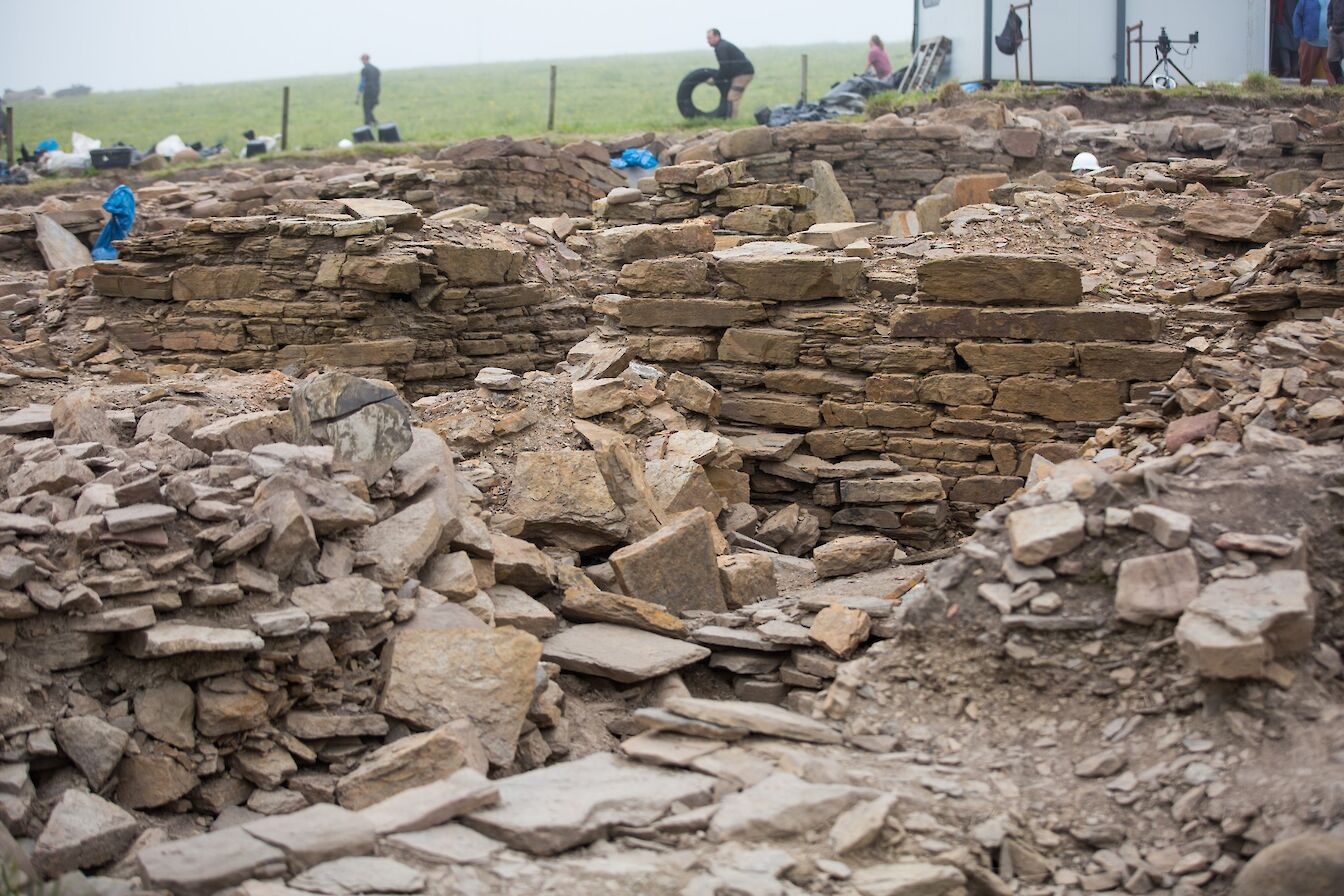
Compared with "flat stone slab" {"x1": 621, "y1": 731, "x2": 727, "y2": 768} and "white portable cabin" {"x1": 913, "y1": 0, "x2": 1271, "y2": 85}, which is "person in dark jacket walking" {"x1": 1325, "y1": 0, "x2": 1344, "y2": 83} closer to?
"white portable cabin" {"x1": 913, "y1": 0, "x2": 1271, "y2": 85}

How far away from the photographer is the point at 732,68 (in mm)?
26219

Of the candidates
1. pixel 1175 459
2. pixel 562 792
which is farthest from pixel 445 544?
pixel 1175 459

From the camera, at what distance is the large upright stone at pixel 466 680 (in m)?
5.27

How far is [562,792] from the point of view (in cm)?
456

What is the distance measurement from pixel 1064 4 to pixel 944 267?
14437mm

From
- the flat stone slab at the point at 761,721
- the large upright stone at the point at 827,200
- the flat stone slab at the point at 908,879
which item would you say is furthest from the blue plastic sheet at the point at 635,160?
the flat stone slab at the point at 908,879

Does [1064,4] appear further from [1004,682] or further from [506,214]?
[1004,682]

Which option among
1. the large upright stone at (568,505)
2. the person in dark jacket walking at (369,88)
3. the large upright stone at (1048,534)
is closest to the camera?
the large upright stone at (1048,534)

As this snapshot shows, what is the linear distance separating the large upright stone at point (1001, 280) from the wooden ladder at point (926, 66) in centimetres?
1424

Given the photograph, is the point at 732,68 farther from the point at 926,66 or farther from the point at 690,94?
the point at 926,66

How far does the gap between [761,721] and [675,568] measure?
183 centimetres

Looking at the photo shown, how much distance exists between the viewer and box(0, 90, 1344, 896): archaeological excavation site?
4301mm

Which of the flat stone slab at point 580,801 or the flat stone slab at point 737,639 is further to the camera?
the flat stone slab at point 737,639

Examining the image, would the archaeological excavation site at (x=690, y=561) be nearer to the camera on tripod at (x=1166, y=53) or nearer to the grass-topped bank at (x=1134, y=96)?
the grass-topped bank at (x=1134, y=96)
